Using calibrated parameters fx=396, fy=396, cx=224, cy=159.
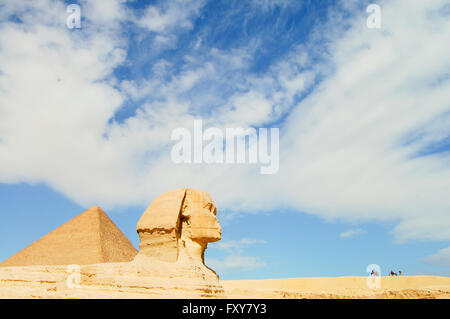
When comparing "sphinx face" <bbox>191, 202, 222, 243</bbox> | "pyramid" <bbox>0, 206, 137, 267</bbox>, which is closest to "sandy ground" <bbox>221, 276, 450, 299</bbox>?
"sphinx face" <bbox>191, 202, 222, 243</bbox>

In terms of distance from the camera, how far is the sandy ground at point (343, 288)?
29.5 ft

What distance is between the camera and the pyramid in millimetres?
19362

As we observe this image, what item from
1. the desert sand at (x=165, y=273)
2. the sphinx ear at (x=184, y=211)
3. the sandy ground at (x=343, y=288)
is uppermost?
the sphinx ear at (x=184, y=211)

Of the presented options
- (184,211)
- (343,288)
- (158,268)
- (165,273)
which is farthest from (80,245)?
(165,273)

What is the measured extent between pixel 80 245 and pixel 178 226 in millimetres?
12236

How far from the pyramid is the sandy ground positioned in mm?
6683

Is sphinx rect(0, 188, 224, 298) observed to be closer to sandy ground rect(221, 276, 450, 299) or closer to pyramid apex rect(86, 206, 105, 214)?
sandy ground rect(221, 276, 450, 299)

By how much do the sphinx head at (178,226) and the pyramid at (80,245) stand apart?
34.3 ft

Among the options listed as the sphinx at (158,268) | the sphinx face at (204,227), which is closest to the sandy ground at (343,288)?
the sphinx at (158,268)

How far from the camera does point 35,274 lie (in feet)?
29.9

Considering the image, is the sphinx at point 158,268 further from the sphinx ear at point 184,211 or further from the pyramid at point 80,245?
the pyramid at point 80,245
